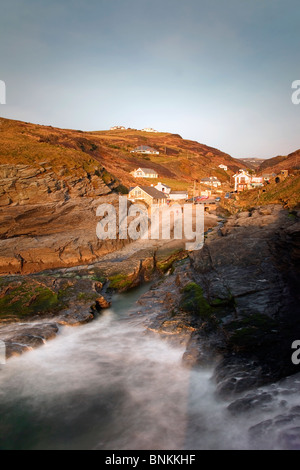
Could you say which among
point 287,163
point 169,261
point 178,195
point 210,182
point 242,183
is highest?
point 287,163

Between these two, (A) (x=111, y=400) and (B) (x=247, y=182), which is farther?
(B) (x=247, y=182)

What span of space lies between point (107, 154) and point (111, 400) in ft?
291

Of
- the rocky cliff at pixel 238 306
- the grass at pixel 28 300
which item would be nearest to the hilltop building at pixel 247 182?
the rocky cliff at pixel 238 306

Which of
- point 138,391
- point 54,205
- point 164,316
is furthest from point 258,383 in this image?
point 54,205

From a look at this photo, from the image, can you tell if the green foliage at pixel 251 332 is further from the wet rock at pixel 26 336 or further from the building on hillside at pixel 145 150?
the building on hillside at pixel 145 150

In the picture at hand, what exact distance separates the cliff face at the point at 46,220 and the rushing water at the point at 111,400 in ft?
49.0

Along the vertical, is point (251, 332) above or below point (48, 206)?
below

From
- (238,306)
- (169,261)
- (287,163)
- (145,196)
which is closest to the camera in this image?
(238,306)

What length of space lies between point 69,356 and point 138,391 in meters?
4.25

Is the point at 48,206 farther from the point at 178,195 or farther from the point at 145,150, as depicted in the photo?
the point at 145,150

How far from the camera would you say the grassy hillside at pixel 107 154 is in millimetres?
37781

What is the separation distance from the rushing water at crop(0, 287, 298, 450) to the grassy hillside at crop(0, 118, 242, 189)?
3020 cm

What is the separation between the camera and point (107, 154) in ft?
298

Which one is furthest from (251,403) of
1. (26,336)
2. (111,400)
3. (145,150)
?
(145,150)
